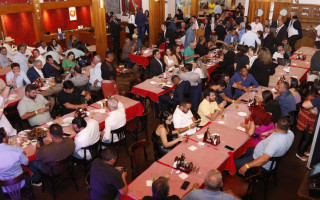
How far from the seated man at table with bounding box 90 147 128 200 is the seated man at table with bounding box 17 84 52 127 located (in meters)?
2.52

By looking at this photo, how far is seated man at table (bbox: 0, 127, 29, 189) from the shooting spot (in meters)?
3.90

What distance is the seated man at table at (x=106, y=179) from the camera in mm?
3421

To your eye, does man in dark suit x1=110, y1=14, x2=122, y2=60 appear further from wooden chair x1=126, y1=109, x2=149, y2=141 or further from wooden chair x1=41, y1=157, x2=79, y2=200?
wooden chair x1=41, y1=157, x2=79, y2=200

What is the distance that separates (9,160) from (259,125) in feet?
12.8

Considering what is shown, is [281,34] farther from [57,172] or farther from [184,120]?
[57,172]

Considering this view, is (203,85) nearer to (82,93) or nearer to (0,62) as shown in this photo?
(82,93)

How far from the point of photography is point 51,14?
1251cm

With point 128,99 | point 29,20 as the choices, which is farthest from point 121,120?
point 29,20

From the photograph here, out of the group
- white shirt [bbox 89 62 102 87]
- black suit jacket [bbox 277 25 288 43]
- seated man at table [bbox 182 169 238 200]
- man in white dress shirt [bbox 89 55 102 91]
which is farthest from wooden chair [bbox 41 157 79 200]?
black suit jacket [bbox 277 25 288 43]

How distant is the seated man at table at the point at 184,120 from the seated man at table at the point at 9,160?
249 centimetres

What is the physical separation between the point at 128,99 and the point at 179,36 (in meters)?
6.40

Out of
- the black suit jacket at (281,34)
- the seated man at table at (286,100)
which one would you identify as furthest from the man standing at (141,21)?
the seated man at table at (286,100)

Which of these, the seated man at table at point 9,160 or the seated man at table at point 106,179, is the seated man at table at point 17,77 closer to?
the seated man at table at point 9,160

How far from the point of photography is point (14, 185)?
4.00 m
